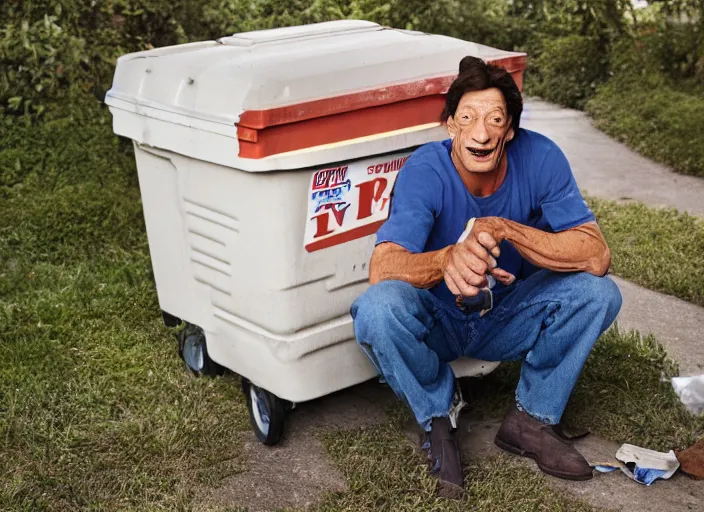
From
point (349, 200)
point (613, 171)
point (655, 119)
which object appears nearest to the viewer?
point (349, 200)

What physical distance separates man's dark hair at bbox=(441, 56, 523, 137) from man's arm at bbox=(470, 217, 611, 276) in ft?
1.20

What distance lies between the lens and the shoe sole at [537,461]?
3.17 m

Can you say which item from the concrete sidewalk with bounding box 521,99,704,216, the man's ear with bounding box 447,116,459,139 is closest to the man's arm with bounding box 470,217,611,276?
the man's ear with bounding box 447,116,459,139

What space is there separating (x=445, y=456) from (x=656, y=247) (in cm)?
234

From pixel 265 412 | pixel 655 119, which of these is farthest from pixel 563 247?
pixel 655 119

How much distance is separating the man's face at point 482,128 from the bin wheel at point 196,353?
4.26ft

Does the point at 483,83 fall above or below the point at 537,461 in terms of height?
above

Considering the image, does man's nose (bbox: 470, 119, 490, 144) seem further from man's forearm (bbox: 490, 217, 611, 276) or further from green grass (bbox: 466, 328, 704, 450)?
green grass (bbox: 466, 328, 704, 450)

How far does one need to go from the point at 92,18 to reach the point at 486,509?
14.7ft

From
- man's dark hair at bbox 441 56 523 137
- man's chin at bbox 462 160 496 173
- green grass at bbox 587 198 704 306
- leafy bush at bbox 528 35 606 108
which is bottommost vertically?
leafy bush at bbox 528 35 606 108

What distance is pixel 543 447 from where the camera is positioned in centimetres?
321

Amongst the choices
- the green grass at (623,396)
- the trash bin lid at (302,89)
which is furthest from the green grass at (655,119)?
the trash bin lid at (302,89)

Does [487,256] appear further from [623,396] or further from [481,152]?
[623,396]

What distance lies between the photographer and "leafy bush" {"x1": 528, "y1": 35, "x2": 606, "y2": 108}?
27.3 ft
